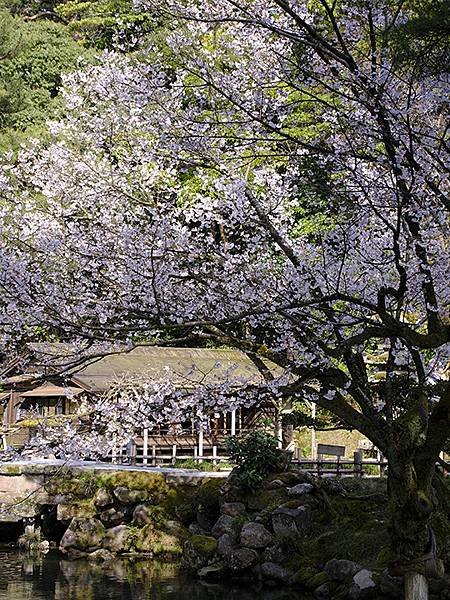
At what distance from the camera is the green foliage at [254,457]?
13148mm

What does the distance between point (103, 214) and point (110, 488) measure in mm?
6454

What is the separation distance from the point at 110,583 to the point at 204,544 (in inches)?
60.3

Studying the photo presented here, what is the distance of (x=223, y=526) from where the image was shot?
1259 centimetres

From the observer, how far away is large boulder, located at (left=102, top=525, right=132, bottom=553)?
13864 mm

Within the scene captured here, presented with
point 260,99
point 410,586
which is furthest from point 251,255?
point 410,586

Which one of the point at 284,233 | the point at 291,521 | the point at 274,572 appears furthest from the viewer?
the point at 291,521

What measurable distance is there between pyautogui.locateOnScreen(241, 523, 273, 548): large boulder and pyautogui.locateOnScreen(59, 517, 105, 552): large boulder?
315cm

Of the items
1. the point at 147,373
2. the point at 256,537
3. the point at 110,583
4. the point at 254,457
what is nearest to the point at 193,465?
the point at 147,373

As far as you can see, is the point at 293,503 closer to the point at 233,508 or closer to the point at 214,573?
the point at 233,508

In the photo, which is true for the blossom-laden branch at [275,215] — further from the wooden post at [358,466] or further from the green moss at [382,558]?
the wooden post at [358,466]

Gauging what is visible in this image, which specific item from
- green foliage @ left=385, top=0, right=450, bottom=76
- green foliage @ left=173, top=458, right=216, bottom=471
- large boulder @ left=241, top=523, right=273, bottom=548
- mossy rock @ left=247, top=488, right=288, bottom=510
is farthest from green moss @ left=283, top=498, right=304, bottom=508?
green foliage @ left=385, top=0, right=450, bottom=76

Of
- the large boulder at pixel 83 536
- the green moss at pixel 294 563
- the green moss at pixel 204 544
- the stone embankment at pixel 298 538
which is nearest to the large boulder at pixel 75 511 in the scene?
the large boulder at pixel 83 536

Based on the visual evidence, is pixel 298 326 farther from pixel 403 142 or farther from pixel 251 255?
pixel 251 255

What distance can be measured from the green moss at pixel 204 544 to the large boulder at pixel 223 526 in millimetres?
120
